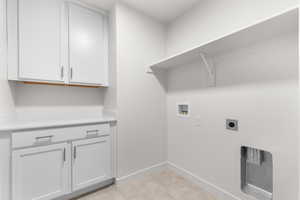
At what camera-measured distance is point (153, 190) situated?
5.26 feet

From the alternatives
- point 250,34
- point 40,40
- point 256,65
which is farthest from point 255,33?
point 40,40

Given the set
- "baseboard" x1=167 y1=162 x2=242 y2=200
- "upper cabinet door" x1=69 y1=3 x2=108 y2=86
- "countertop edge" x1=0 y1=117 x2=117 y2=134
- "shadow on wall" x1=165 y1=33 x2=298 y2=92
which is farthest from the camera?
"upper cabinet door" x1=69 y1=3 x2=108 y2=86

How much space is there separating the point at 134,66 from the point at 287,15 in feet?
4.82

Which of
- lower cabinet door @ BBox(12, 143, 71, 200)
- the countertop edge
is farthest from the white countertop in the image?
lower cabinet door @ BBox(12, 143, 71, 200)

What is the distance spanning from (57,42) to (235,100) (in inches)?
81.0

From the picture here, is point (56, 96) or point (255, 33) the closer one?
point (255, 33)

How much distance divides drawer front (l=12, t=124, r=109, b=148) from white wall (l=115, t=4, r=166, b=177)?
27 centimetres

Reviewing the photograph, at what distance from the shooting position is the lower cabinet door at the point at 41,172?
1177mm

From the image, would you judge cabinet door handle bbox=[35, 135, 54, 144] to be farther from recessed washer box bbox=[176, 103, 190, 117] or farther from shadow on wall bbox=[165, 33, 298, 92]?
shadow on wall bbox=[165, 33, 298, 92]

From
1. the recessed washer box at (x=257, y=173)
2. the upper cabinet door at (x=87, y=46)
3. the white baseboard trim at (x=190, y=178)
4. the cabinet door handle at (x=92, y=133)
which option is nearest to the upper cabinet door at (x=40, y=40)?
the upper cabinet door at (x=87, y=46)

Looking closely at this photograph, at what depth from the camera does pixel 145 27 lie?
6.42 feet

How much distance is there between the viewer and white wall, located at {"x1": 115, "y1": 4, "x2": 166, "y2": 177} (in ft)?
5.68

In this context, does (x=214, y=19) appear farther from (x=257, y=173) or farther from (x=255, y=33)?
(x=257, y=173)

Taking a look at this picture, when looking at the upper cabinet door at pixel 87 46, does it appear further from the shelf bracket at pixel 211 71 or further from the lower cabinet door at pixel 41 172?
the shelf bracket at pixel 211 71
